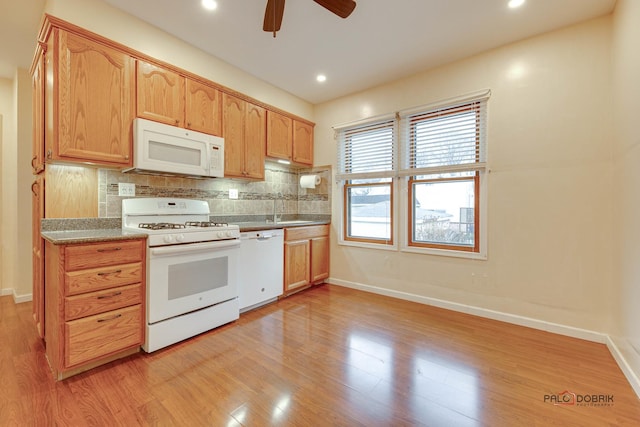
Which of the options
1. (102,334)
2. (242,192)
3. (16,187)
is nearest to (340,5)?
(242,192)

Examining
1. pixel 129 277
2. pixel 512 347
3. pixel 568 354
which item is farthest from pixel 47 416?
pixel 568 354

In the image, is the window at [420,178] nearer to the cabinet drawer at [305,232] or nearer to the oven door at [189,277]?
the cabinet drawer at [305,232]

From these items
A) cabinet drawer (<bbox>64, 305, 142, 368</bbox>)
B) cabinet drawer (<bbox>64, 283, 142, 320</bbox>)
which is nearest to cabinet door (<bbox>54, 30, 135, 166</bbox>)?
cabinet drawer (<bbox>64, 283, 142, 320</bbox>)

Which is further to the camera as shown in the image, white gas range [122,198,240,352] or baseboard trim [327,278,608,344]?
baseboard trim [327,278,608,344]

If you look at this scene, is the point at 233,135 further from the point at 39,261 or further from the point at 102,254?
the point at 39,261

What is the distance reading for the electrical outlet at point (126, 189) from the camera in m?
2.46

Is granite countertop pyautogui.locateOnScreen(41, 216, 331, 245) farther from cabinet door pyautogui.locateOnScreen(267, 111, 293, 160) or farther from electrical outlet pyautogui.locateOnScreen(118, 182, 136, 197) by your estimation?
cabinet door pyautogui.locateOnScreen(267, 111, 293, 160)

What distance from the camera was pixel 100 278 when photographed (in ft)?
5.98

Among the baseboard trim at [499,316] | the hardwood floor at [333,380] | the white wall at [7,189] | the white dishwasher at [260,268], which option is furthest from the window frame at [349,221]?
the white wall at [7,189]

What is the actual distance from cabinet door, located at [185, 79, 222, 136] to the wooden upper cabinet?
7 centimetres

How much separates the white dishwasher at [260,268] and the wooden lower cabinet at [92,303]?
3.09 feet

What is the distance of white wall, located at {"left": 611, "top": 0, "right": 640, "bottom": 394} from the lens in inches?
66.4
